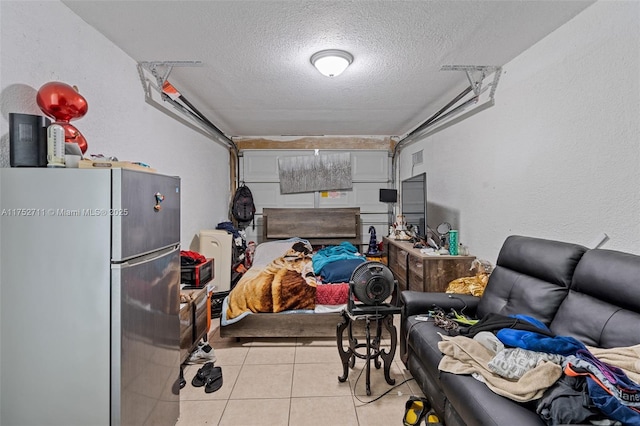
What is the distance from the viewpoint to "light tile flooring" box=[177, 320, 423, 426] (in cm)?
191

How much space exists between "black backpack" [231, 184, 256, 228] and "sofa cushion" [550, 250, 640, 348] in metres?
4.61

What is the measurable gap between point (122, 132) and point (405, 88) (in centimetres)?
270

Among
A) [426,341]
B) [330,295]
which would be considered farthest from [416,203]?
[426,341]

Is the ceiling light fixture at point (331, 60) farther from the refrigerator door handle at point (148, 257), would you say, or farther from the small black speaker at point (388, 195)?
the small black speaker at point (388, 195)

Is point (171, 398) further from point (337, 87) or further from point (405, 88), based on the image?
point (405, 88)

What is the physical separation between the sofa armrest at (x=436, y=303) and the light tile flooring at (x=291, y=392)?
564 mm

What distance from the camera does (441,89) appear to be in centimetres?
317

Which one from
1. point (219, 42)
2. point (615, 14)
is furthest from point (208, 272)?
point (615, 14)

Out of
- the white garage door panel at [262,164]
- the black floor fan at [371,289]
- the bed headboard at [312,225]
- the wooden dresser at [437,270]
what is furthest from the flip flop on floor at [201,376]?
the white garage door panel at [262,164]

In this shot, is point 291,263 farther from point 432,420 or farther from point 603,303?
point 603,303

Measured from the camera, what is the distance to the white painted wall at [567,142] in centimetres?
163

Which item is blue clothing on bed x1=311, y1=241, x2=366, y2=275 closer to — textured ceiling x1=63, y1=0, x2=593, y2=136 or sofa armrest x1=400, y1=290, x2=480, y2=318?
sofa armrest x1=400, y1=290, x2=480, y2=318

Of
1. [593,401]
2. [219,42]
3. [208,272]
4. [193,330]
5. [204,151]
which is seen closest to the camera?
[593,401]

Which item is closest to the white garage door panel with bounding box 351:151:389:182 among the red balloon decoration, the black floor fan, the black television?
the black television
